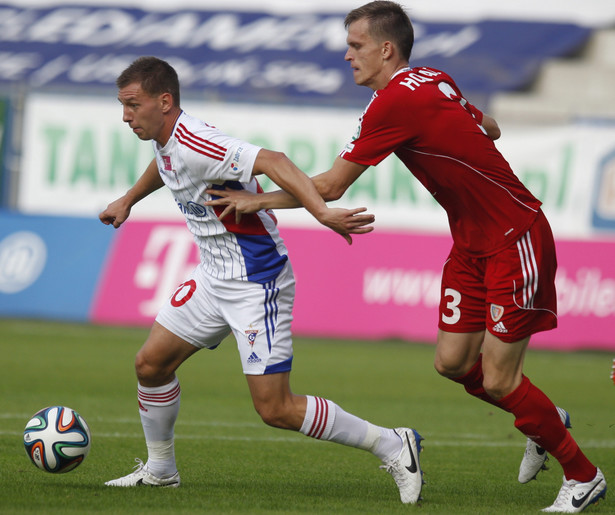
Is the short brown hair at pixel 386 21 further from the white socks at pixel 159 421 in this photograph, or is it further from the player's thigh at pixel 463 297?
the white socks at pixel 159 421

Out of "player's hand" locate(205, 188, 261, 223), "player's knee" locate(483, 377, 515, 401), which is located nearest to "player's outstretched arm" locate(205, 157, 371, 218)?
"player's hand" locate(205, 188, 261, 223)

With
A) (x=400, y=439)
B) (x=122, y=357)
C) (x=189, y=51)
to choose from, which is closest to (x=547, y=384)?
(x=122, y=357)

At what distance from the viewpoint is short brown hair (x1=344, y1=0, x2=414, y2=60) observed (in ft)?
18.9

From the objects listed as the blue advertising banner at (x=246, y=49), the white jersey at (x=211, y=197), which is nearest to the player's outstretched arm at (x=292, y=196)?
the white jersey at (x=211, y=197)

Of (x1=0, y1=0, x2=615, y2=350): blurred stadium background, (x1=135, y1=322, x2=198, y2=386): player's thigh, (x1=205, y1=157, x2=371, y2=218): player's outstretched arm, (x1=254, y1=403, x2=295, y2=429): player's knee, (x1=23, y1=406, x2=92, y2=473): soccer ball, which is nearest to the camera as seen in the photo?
(x1=205, y1=157, x2=371, y2=218): player's outstretched arm

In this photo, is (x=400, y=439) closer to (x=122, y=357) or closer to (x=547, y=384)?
(x=547, y=384)

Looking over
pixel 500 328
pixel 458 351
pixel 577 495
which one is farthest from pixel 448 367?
pixel 577 495

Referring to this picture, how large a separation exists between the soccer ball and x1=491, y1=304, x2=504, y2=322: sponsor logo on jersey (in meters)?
2.29

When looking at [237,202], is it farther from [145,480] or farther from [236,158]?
[145,480]

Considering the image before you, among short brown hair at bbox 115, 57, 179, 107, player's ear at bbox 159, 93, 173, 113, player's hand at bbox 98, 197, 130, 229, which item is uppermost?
short brown hair at bbox 115, 57, 179, 107

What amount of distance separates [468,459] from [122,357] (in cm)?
604

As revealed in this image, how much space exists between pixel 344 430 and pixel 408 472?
41 centimetres

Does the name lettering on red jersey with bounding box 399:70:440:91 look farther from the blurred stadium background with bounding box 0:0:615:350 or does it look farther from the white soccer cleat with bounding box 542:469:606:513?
the blurred stadium background with bounding box 0:0:615:350

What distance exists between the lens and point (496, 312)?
5.79 m
